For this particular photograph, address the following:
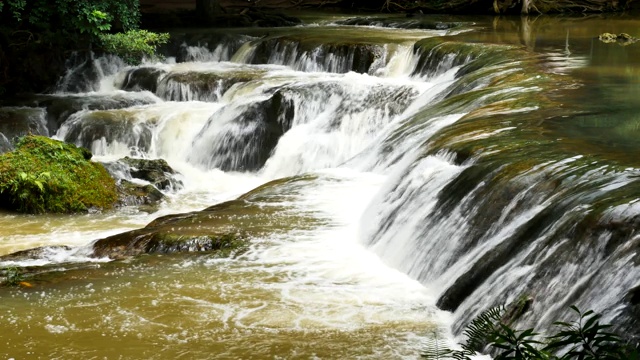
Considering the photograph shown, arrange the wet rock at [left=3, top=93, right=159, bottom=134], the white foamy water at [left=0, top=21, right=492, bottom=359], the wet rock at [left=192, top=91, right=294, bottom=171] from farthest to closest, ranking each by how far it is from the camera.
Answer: the wet rock at [left=3, top=93, right=159, bottom=134] → the wet rock at [left=192, top=91, right=294, bottom=171] → the white foamy water at [left=0, top=21, right=492, bottom=359]

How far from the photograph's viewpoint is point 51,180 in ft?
41.7

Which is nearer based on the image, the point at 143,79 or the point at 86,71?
the point at 143,79

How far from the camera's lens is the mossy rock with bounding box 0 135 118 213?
12.4m

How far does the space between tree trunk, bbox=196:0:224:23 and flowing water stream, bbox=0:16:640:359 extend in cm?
838

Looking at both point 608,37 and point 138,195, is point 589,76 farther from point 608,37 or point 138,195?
point 138,195

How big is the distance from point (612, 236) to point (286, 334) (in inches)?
85.6

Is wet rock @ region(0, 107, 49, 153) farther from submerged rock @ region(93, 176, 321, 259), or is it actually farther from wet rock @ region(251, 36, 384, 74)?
submerged rock @ region(93, 176, 321, 259)

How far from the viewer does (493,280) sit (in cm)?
647

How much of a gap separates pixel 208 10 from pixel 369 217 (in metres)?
16.9

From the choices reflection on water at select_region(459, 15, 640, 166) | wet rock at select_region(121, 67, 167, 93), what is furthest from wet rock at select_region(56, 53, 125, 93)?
reflection on water at select_region(459, 15, 640, 166)

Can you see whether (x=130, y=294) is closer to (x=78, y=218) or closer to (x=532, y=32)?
(x=78, y=218)

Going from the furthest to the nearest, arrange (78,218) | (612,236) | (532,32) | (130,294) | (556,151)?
(532,32) → (78,218) → (556,151) → (130,294) → (612,236)

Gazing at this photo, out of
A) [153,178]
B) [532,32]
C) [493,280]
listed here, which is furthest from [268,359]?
[532,32]

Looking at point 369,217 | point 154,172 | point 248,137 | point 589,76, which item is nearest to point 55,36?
point 248,137
